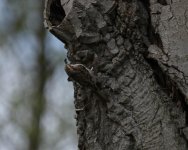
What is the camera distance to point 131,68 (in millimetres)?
950

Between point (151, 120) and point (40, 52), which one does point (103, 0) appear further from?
point (40, 52)

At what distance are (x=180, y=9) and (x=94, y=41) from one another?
184 millimetres

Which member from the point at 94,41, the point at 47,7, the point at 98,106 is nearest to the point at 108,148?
the point at 98,106

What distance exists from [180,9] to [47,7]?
295 mm

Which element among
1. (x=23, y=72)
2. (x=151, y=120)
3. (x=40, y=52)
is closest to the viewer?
(x=151, y=120)

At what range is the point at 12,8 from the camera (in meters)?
5.19

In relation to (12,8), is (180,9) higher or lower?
lower

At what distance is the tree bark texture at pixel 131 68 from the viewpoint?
0.90m

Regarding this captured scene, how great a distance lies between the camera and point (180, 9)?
0.94m

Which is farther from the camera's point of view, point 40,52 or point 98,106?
point 40,52

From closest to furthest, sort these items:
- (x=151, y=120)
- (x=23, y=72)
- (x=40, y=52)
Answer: (x=151, y=120), (x=40, y=52), (x=23, y=72)

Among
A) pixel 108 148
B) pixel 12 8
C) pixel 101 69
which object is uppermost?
pixel 12 8

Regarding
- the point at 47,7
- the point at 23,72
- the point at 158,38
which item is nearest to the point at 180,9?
the point at 158,38

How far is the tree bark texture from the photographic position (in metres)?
0.90
